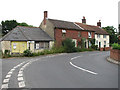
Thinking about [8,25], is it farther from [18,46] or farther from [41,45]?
[18,46]

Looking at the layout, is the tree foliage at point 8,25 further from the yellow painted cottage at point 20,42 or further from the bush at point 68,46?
the bush at point 68,46

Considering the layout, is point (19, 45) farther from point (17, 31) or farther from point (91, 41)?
point (91, 41)

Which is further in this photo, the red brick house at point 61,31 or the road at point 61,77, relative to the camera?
the red brick house at point 61,31

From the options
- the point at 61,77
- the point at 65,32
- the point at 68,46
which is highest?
the point at 65,32

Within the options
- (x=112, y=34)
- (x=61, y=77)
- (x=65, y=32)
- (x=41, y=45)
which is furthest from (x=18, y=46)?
(x=112, y=34)

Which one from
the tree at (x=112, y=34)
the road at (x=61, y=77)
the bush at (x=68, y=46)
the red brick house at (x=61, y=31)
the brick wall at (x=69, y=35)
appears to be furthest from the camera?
the tree at (x=112, y=34)

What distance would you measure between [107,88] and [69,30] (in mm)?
26088

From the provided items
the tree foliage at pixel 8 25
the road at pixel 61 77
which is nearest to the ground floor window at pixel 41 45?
the road at pixel 61 77

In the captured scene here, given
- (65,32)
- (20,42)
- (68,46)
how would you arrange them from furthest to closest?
(65,32) < (68,46) < (20,42)

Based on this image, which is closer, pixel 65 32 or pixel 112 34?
pixel 65 32

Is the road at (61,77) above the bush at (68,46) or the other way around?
the other way around

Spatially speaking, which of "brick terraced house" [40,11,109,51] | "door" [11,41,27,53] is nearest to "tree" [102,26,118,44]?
"brick terraced house" [40,11,109,51]

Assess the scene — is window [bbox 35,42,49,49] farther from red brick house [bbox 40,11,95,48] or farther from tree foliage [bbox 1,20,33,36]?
tree foliage [bbox 1,20,33,36]

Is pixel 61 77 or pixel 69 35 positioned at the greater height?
pixel 69 35
